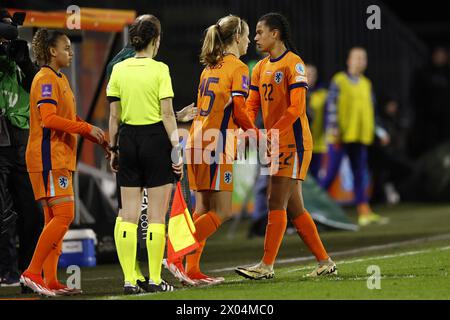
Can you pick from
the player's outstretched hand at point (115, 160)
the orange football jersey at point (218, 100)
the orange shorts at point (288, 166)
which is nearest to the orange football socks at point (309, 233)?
the orange shorts at point (288, 166)

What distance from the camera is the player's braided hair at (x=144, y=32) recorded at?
7922 millimetres

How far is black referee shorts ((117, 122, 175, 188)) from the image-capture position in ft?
25.7

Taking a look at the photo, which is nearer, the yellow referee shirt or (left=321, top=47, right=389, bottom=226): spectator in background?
the yellow referee shirt

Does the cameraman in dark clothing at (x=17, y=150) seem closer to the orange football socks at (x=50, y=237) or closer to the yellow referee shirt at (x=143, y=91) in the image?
the orange football socks at (x=50, y=237)

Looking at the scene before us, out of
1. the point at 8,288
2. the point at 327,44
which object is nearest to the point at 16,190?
the point at 8,288

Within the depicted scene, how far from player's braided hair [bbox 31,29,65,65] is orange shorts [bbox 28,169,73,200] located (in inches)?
32.5

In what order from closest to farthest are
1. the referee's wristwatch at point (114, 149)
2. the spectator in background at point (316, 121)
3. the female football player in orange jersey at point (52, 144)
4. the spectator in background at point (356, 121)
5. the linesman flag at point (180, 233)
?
the referee's wristwatch at point (114, 149) < the female football player in orange jersey at point (52, 144) < the linesman flag at point (180, 233) < the spectator in background at point (356, 121) < the spectator in background at point (316, 121)

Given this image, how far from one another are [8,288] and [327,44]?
34.3ft

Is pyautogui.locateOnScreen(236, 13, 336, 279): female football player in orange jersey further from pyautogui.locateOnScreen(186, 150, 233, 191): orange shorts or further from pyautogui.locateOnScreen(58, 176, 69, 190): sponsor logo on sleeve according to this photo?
pyautogui.locateOnScreen(58, 176, 69, 190): sponsor logo on sleeve

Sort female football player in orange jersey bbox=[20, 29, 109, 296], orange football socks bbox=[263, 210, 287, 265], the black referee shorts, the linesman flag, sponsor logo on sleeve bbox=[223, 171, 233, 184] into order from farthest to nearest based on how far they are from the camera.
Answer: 1. orange football socks bbox=[263, 210, 287, 265]
2. sponsor logo on sleeve bbox=[223, 171, 233, 184]
3. the linesman flag
4. female football player in orange jersey bbox=[20, 29, 109, 296]
5. the black referee shorts

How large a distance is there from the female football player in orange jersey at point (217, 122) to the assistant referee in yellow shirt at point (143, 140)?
2.06 feet

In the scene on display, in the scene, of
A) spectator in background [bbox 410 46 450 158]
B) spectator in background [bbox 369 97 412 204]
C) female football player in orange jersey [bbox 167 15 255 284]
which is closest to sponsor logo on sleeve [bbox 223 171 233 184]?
female football player in orange jersey [bbox 167 15 255 284]

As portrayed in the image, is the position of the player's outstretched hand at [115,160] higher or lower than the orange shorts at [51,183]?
higher

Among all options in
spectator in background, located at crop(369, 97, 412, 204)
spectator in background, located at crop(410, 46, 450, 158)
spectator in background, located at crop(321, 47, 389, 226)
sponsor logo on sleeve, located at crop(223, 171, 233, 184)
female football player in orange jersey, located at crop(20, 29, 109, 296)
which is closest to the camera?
female football player in orange jersey, located at crop(20, 29, 109, 296)
